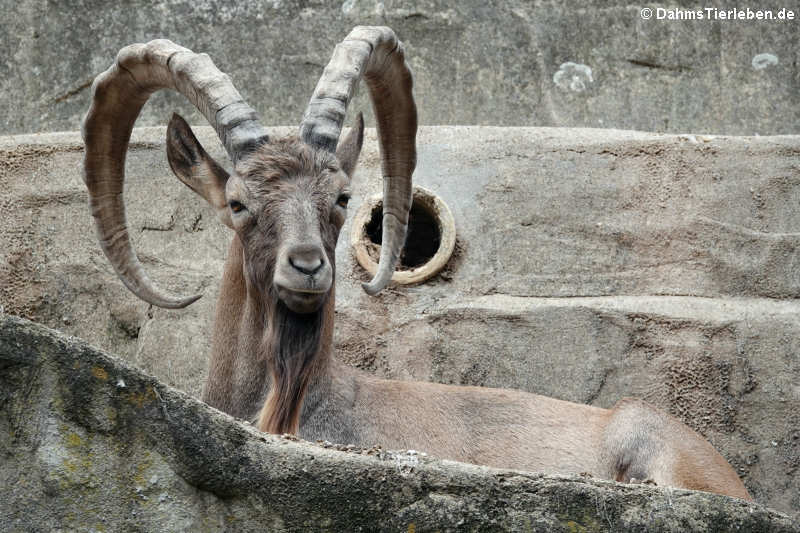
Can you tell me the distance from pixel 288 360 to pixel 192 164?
47.2 inches

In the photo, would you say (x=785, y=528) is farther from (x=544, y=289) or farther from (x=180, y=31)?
(x=180, y=31)

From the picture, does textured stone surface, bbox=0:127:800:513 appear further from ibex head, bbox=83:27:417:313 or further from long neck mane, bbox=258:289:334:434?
long neck mane, bbox=258:289:334:434

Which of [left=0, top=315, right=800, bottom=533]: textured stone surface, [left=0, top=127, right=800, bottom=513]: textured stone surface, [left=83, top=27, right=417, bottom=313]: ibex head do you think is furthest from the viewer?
[left=0, top=127, right=800, bottom=513]: textured stone surface

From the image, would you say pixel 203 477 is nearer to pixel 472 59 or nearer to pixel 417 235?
pixel 417 235

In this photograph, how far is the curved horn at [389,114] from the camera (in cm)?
670

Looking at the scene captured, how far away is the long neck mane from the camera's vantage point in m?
6.01

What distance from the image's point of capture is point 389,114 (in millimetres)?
7195

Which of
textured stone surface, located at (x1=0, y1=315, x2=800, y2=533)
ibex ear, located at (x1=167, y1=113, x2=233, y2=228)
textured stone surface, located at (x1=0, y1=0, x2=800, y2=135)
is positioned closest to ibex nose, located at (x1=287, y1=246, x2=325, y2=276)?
ibex ear, located at (x1=167, y1=113, x2=233, y2=228)

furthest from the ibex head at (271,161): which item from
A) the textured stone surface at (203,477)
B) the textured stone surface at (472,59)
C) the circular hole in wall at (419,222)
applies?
the textured stone surface at (472,59)

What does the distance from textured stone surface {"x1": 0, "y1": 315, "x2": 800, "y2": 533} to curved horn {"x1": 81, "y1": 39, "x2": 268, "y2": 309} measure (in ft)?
9.74

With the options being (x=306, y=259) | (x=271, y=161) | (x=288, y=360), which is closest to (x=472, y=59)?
(x=271, y=161)

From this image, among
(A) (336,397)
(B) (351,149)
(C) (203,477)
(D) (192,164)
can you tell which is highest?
(B) (351,149)

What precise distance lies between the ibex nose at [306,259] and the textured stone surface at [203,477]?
2.16 m

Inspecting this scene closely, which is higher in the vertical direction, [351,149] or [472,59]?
[472,59]
